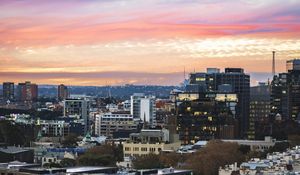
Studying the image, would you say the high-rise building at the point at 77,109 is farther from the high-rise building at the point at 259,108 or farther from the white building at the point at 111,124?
the high-rise building at the point at 259,108

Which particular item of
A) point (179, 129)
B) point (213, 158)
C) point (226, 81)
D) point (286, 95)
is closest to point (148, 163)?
point (213, 158)

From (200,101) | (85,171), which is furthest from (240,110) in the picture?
(85,171)

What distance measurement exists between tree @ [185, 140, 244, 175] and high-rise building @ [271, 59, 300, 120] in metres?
78.4

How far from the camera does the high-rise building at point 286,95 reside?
157150mm

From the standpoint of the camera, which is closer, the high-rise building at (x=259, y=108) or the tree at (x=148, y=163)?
the tree at (x=148, y=163)

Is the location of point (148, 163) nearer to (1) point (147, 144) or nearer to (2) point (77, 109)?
(1) point (147, 144)

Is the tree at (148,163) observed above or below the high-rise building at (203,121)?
Result: below

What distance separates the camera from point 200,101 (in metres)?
105

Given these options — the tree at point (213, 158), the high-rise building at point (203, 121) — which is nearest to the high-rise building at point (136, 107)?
the high-rise building at point (203, 121)

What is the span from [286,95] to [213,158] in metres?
104

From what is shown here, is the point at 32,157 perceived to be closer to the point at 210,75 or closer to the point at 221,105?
the point at 221,105

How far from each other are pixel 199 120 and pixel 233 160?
1417 inches

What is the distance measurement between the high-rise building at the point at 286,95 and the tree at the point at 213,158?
7841 centimetres

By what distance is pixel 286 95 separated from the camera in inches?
6457
